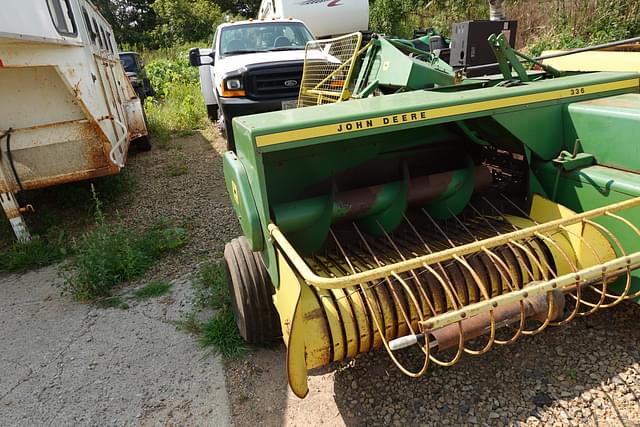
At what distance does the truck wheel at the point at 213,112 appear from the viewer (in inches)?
384

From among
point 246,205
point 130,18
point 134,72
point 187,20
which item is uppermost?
point 130,18

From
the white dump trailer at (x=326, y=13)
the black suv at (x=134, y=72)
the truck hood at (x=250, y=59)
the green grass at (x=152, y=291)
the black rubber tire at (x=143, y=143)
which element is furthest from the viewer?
the black suv at (x=134, y=72)

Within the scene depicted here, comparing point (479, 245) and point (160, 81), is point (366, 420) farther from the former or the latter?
point (160, 81)

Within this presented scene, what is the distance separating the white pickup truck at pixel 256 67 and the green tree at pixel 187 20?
2510 cm

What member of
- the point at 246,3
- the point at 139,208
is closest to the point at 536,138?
the point at 139,208

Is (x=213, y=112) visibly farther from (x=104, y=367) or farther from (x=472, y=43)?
(x=104, y=367)

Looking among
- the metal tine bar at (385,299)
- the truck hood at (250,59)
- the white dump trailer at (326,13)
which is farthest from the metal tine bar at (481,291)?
the white dump trailer at (326,13)

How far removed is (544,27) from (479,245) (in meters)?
13.6

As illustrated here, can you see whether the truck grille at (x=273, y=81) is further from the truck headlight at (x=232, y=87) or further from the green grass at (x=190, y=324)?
the green grass at (x=190, y=324)

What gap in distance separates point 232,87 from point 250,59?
0.60 metres

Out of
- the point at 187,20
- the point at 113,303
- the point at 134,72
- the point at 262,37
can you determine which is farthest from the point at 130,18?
the point at 113,303

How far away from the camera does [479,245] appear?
1655 mm

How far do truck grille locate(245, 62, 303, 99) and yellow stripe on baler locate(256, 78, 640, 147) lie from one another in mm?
3925

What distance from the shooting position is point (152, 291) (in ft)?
11.2
